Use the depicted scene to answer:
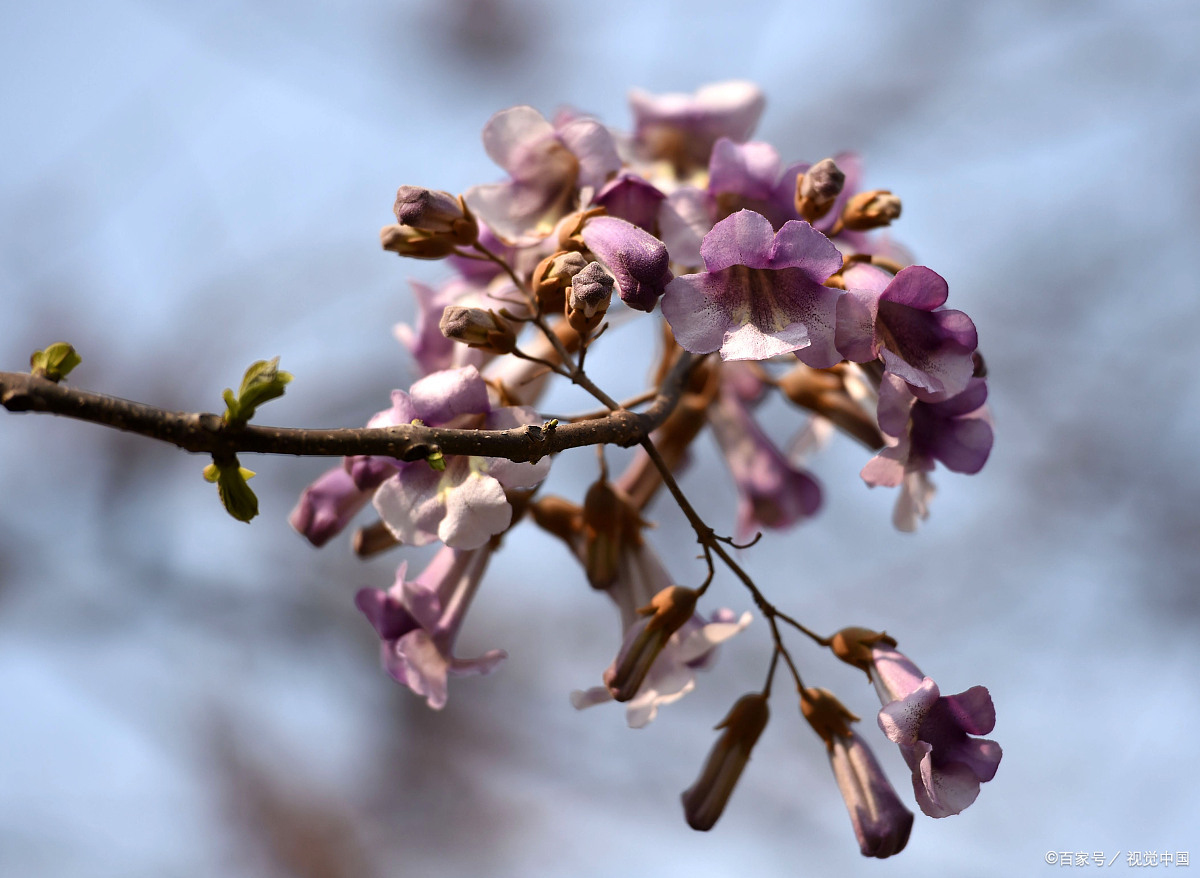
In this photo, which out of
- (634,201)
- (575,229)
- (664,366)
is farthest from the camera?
(664,366)

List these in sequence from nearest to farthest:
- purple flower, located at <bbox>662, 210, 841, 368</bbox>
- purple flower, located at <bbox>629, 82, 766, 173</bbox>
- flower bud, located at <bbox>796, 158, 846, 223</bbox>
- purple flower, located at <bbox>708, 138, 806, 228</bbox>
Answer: purple flower, located at <bbox>662, 210, 841, 368</bbox> → flower bud, located at <bbox>796, 158, 846, 223</bbox> → purple flower, located at <bbox>708, 138, 806, 228</bbox> → purple flower, located at <bbox>629, 82, 766, 173</bbox>

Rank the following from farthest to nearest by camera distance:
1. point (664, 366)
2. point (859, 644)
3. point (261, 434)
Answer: point (664, 366) < point (859, 644) < point (261, 434)

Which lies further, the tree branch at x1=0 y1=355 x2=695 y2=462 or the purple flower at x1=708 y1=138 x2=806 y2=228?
the purple flower at x1=708 y1=138 x2=806 y2=228

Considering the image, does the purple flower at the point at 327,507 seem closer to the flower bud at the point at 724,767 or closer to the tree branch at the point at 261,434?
the tree branch at the point at 261,434

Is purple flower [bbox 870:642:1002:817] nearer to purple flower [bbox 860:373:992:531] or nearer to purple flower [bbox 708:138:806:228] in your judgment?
purple flower [bbox 860:373:992:531]

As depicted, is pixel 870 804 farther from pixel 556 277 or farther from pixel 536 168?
pixel 536 168

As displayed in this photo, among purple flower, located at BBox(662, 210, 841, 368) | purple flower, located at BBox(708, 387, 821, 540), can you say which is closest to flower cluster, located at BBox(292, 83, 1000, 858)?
purple flower, located at BBox(662, 210, 841, 368)

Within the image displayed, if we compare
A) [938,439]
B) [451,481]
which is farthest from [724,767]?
[451,481]
